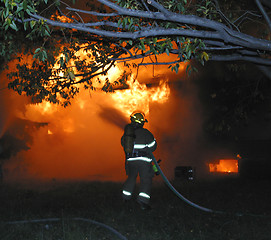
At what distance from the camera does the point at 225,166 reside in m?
16.2

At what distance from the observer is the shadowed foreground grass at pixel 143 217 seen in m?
5.40

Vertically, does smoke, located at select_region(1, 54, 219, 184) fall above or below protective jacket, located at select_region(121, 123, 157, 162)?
below

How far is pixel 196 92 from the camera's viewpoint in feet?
69.2

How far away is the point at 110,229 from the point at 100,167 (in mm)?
15742

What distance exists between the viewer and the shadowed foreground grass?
17.7ft

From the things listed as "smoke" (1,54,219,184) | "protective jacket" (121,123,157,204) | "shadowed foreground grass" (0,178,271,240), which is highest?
"protective jacket" (121,123,157,204)

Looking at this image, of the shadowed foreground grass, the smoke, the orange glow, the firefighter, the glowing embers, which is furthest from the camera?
the orange glow

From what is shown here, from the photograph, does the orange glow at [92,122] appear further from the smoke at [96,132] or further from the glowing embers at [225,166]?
the glowing embers at [225,166]

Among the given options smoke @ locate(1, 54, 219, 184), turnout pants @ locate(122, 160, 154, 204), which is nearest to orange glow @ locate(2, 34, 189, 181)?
smoke @ locate(1, 54, 219, 184)

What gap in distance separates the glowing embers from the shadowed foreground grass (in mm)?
6439

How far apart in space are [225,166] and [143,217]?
1034 cm

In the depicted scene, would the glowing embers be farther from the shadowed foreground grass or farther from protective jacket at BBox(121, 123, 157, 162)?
protective jacket at BBox(121, 123, 157, 162)

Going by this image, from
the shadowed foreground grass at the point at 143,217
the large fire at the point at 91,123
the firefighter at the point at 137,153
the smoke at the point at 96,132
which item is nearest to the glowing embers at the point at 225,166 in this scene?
the smoke at the point at 96,132

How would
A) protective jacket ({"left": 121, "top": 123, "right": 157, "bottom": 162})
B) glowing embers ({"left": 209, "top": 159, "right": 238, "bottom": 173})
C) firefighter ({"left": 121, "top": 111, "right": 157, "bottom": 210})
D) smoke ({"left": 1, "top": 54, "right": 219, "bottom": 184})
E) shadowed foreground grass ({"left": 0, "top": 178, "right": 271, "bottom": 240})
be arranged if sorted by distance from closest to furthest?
shadowed foreground grass ({"left": 0, "top": 178, "right": 271, "bottom": 240}) → firefighter ({"left": 121, "top": 111, "right": 157, "bottom": 210}) → protective jacket ({"left": 121, "top": 123, "right": 157, "bottom": 162}) → glowing embers ({"left": 209, "top": 159, "right": 238, "bottom": 173}) → smoke ({"left": 1, "top": 54, "right": 219, "bottom": 184})
